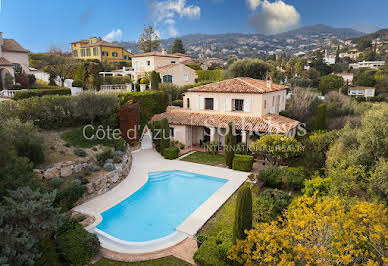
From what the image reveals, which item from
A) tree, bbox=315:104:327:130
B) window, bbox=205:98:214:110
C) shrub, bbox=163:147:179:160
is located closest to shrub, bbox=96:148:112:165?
shrub, bbox=163:147:179:160

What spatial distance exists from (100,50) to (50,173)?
196 ft

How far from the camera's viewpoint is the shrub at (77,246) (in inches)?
396

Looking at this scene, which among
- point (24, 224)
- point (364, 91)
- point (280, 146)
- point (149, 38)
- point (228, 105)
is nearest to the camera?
point (24, 224)

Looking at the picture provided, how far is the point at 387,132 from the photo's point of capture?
1373cm

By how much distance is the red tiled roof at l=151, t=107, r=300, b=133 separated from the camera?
936 inches

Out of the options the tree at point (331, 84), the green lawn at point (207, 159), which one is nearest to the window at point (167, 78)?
the green lawn at point (207, 159)

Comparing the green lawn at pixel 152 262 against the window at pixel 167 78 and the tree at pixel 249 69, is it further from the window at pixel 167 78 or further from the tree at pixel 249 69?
the tree at pixel 249 69

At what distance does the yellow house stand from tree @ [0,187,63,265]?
6543 cm

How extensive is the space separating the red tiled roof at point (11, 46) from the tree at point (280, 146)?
39652mm

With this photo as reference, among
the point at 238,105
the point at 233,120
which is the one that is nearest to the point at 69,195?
the point at 233,120

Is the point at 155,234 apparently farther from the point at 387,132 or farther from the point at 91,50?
the point at 91,50

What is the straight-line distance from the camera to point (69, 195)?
14.5 metres

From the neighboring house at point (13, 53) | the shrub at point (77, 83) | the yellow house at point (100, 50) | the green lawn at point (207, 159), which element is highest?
the yellow house at point (100, 50)

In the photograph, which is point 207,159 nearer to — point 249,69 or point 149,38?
point 249,69
